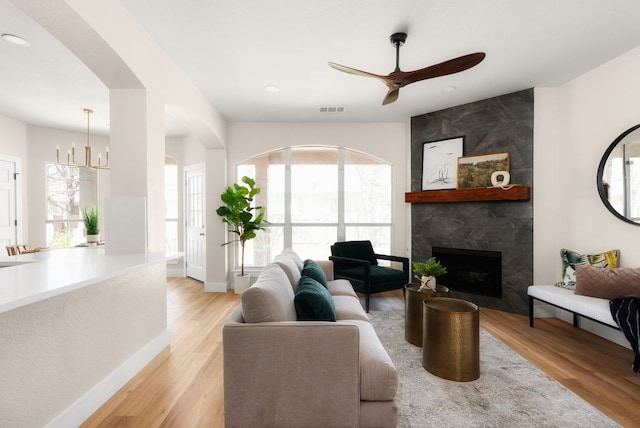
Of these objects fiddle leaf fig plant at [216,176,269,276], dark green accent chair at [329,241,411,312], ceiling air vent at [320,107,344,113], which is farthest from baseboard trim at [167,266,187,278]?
ceiling air vent at [320,107,344,113]

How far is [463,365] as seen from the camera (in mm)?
2217

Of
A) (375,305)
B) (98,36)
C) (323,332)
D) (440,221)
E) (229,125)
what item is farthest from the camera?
(229,125)

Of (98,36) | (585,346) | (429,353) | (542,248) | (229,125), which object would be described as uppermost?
(229,125)

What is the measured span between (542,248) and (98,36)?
4660 millimetres

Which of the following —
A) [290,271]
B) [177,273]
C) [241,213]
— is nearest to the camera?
[290,271]

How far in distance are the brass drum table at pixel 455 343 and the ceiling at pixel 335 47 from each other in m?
2.21

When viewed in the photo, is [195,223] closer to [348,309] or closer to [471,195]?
[348,309]

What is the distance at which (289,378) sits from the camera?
5.27ft

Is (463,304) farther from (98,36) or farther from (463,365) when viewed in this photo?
(98,36)

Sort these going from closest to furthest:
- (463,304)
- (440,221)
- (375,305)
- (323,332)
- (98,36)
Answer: (323,332) < (98,36) < (463,304) < (375,305) < (440,221)

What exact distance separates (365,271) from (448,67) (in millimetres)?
2374

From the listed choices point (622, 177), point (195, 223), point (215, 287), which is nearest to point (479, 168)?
point (622, 177)

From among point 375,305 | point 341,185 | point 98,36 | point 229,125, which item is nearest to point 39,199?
point 229,125

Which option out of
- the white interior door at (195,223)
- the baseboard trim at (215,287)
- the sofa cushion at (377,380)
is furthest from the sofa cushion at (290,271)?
the white interior door at (195,223)
